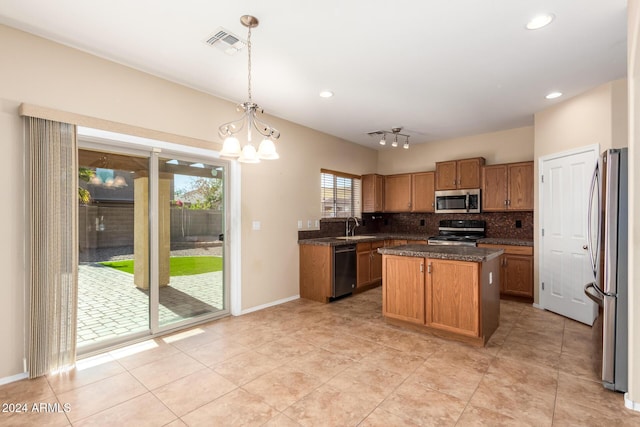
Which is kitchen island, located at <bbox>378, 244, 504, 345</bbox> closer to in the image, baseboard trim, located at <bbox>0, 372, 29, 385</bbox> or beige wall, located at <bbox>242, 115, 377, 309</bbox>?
beige wall, located at <bbox>242, 115, 377, 309</bbox>

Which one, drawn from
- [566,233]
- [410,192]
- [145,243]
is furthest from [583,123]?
[145,243]

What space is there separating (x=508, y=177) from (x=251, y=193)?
4137mm

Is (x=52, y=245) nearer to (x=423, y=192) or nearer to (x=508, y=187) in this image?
(x=423, y=192)

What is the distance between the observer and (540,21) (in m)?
2.34

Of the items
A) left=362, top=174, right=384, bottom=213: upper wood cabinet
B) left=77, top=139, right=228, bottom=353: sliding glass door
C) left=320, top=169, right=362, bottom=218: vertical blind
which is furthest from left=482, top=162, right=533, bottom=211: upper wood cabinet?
left=77, top=139, right=228, bottom=353: sliding glass door

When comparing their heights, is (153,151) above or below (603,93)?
below

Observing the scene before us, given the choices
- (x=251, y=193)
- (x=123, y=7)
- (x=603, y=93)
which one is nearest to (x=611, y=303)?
(x=603, y=93)

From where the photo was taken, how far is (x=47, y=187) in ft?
8.30

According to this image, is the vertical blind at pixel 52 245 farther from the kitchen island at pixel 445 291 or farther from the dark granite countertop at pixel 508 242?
the dark granite countertop at pixel 508 242

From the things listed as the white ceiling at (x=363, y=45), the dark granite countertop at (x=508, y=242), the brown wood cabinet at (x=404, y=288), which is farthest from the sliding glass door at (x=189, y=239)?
the dark granite countertop at (x=508, y=242)

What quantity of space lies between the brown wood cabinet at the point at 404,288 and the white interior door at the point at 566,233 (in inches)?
82.4

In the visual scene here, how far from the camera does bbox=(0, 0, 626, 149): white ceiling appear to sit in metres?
2.21

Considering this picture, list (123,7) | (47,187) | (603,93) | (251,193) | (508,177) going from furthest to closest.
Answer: (508,177) → (251,193) → (603,93) → (47,187) → (123,7)

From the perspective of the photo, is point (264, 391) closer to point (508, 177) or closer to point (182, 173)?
point (182, 173)
